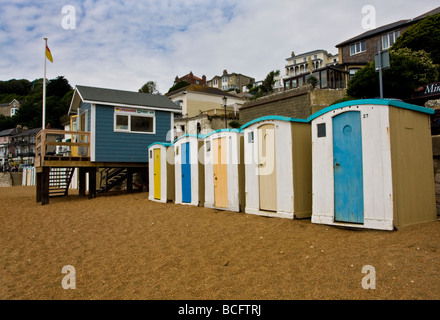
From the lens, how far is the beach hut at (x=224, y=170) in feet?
26.5

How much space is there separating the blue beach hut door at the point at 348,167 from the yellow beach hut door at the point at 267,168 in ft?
5.05

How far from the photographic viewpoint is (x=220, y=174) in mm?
8602

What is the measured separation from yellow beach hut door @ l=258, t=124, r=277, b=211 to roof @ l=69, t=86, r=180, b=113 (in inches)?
345

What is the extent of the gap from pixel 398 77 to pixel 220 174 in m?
8.60

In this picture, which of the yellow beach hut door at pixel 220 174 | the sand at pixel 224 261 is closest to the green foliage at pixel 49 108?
the yellow beach hut door at pixel 220 174

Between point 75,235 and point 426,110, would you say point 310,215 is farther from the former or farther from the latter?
point 75,235

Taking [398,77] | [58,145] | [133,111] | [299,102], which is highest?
[299,102]

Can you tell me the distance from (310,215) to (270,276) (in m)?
3.07

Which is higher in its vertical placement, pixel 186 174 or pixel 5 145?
pixel 5 145

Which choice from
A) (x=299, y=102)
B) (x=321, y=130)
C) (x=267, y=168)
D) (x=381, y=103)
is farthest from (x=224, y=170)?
(x=299, y=102)

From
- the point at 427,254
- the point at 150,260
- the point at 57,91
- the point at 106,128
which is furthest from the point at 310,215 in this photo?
the point at 57,91

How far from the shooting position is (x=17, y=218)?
378 inches

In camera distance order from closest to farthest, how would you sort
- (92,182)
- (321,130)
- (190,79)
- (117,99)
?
(321,130)
(92,182)
(117,99)
(190,79)

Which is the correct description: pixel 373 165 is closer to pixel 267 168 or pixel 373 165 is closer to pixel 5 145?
pixel 267 168
